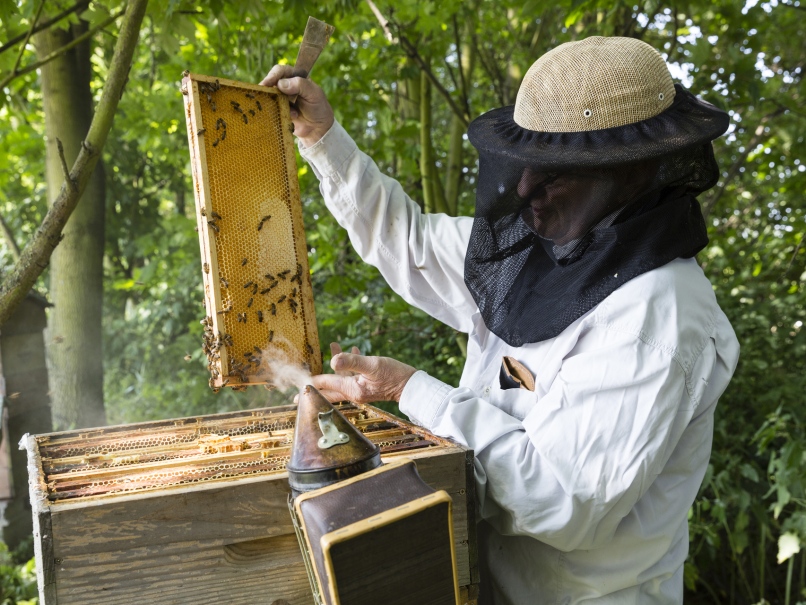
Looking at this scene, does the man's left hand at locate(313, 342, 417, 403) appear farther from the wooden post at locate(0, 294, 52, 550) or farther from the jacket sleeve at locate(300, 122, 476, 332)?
the wooden post at locate(0, 294, 52, 550)

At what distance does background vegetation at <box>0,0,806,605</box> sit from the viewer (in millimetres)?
4012

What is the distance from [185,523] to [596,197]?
1.29 meters

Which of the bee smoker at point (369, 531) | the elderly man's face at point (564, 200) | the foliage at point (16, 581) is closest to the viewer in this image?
the bee smoker at point (369, 531)

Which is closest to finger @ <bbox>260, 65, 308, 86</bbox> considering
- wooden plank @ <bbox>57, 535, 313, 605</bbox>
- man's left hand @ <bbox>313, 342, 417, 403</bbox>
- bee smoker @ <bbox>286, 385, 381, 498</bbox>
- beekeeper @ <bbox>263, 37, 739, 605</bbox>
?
beekeeper @ <bbox>263, 37, 739, 605</bbox>

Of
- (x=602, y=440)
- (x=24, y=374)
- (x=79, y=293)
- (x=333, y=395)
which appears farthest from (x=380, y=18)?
(x=24, y=374)

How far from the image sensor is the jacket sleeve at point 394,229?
270 centimetres

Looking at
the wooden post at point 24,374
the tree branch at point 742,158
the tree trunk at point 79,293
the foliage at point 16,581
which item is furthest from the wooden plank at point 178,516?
the tree branch at point 742,158

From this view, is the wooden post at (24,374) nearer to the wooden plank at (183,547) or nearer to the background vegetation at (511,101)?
the background vegetation at (511,101)

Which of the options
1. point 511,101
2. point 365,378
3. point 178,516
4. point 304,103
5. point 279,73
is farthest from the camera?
point 511,101

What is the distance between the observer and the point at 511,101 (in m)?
6.07

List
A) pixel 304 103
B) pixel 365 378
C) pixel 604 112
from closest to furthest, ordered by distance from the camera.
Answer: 1. pixel 604 112
2. pixel 365 378
3. pixel 304 103

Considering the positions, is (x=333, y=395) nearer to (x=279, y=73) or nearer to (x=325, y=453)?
(x=325, y=453)

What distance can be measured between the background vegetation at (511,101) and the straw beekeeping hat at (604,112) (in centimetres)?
156

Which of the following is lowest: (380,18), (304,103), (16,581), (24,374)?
(16,581)
